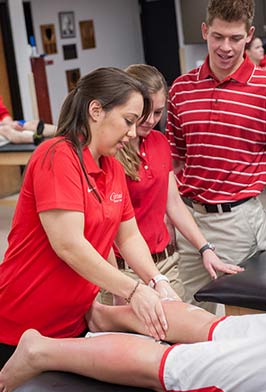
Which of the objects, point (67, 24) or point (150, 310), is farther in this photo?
point (67, 24)

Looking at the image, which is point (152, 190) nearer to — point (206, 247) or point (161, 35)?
point (206, 247)

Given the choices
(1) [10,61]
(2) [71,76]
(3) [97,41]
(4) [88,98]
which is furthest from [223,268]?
(3) [97,41]

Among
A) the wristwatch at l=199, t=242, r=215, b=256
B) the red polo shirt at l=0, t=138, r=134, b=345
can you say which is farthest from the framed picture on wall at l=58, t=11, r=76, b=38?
the red polo shirt at l=0, t=138, r=134, b=345

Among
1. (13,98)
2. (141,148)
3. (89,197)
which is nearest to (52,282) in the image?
(89,197)

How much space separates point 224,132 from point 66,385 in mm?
1154

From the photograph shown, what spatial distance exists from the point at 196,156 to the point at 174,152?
0.17 metres

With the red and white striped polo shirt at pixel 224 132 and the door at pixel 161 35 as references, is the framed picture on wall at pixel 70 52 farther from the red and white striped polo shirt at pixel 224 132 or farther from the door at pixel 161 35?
the red and white striped polo shirt at pixel 224 132

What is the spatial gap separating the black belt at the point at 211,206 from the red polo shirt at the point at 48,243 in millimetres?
625

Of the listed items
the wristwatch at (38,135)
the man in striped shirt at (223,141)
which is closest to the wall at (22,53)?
the wristwatch at (38,135)

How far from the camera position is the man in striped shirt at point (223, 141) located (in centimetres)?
246

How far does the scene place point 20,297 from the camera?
1.93m

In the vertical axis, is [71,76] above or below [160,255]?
above

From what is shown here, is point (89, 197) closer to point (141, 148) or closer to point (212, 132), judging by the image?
point (141, 148)

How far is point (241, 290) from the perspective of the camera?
7.35ft
